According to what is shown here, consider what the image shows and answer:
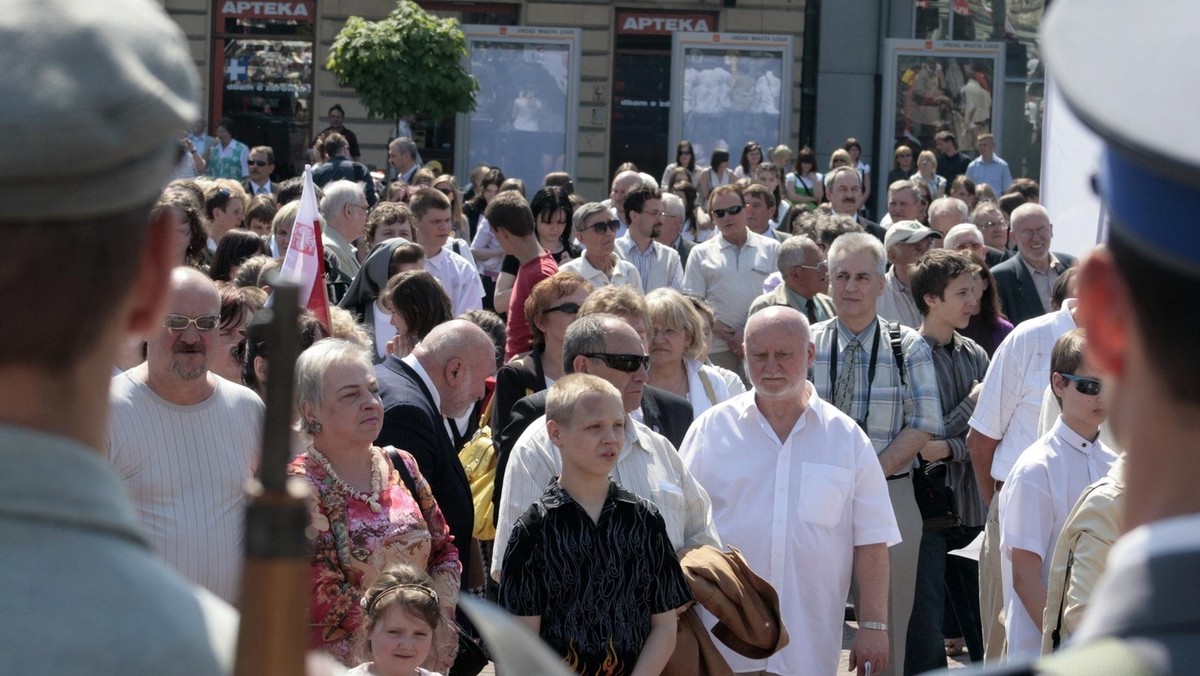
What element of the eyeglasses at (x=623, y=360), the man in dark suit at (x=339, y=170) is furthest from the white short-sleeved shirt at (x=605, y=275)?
the man in dark suit at (x=339, y=170)

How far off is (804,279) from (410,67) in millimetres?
12792

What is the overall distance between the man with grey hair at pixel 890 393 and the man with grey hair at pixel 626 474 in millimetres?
1461

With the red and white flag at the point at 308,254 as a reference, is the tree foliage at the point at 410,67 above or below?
above

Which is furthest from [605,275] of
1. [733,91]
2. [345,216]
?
[733,91]

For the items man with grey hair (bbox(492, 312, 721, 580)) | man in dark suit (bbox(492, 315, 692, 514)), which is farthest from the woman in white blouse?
man with grey hair (bbox(492, 312, 721, 580))

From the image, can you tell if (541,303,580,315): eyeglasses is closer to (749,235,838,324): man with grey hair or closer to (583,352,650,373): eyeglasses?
(583,352,650,373): eyeglasses

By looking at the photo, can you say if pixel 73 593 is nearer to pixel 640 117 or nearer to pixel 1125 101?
pixel 1125 101

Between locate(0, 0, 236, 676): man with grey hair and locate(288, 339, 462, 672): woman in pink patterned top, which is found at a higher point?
locate(0, 0, 236, 676): man with grey hair

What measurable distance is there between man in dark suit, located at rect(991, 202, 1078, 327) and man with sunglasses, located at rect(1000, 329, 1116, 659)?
376cm

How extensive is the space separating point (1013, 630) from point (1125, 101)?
4.61 metres

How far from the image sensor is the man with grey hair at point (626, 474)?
523 centimetres

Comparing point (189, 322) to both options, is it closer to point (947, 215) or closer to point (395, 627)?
point (395, 627)

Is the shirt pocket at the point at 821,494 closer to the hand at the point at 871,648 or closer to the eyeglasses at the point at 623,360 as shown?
the hand at the point at 871,648

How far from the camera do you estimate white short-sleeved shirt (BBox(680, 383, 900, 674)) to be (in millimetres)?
5816
